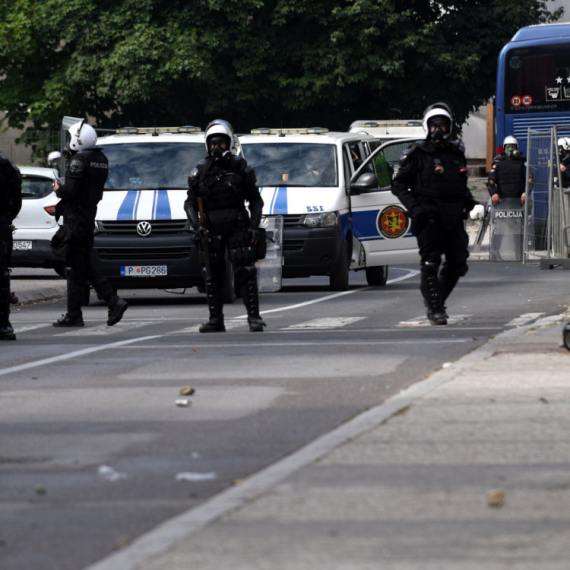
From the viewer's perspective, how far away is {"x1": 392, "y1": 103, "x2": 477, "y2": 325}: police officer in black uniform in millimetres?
12609

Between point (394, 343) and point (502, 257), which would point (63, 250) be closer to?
point (394, 343)

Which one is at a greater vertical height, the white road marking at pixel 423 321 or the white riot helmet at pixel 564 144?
the white riot helmet at pixel 564 144

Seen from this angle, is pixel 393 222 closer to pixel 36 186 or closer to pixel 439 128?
pixel 439 128

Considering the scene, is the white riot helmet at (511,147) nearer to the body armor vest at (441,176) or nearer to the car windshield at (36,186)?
the car windshield at (36,186)

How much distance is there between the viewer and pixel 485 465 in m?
6.01

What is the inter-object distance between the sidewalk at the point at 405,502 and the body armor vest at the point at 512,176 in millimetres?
18582

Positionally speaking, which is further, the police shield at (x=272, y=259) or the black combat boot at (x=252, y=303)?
the police shield at (x=272, y=259)

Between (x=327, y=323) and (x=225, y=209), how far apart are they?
185 cm

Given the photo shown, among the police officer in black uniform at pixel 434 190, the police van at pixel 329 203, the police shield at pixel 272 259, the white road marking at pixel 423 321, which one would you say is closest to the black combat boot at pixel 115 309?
the white road marking at pixel 423 321

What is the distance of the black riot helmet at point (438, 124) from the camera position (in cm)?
1252

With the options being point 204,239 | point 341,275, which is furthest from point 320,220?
point 204,239

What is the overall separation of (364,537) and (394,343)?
6.51m

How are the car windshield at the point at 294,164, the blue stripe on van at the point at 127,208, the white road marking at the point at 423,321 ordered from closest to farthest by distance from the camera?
1. the white road marking at the point at 423,321
2. the blue stripe on van at the point at 127,208
3. the car windshield at the point at 294,164

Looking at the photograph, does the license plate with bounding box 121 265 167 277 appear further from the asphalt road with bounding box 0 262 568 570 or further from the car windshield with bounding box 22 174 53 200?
the car windshield with bounding box 22 174 53 200
